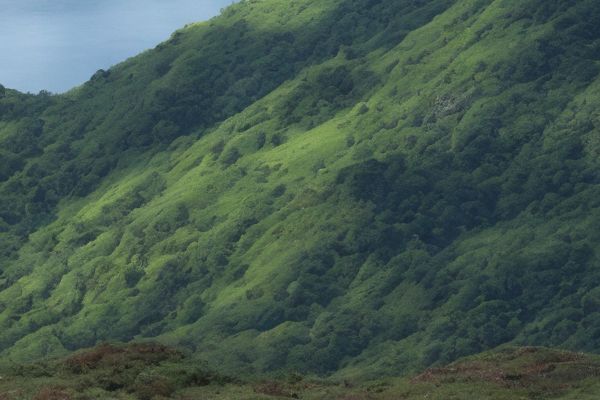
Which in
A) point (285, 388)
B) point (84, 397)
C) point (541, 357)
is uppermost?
point (84, 397)

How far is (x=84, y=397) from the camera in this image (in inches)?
2857

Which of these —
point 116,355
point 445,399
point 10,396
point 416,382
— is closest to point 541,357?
point 416,382

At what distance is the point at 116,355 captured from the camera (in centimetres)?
8419

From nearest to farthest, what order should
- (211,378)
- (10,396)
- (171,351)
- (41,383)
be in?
(10,396) → (41,383) → (211,378) → (171,351)

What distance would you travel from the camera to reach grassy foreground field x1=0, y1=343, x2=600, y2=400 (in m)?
74.5

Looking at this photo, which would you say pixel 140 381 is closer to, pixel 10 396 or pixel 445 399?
pixel 10 396

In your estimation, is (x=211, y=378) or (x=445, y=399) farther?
(x=211, y=378)

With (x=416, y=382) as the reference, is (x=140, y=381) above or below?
above

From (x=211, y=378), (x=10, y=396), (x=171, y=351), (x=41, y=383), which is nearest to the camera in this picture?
(x=10, y=396)

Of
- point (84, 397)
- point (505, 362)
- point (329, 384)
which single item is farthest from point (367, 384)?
point (84, 397)

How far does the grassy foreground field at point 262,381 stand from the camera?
74.5m

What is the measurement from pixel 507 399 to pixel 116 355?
81.4 feet

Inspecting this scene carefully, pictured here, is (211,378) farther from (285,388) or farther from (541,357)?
(541,357)

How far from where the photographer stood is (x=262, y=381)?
85.3m
